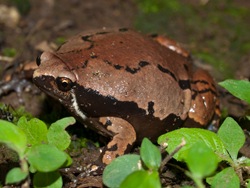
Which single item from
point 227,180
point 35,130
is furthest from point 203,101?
point 35,130

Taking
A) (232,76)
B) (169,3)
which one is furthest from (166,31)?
(232,76)

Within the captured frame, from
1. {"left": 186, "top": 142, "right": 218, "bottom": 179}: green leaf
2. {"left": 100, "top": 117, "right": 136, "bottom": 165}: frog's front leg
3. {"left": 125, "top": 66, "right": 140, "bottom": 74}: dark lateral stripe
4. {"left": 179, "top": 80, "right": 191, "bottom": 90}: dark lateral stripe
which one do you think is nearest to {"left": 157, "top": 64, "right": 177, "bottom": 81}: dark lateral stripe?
{"left": 179, "top": 80, "right": 191, "bottom": 90}: dark lateral stripe

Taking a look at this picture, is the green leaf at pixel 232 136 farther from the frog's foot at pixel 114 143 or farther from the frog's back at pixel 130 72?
the frog's foot at pixel 114 143

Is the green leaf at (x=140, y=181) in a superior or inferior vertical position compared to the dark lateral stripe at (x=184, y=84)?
Answer: superior

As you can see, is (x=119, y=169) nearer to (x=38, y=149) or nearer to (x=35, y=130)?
(x=38, y=149)

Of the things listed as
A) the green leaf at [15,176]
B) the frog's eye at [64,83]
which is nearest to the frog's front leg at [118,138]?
the frog's eye at [64,83]

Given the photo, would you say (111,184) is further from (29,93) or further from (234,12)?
(234,12)
